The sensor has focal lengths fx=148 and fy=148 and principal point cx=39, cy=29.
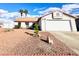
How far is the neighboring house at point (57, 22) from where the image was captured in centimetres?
1147

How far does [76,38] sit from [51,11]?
121 inches

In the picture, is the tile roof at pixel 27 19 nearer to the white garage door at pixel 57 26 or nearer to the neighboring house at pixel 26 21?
the neighboring house at pixel 26 21

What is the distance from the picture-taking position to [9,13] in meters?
10.9

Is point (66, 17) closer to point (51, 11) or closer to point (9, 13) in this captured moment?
point (51, 11)

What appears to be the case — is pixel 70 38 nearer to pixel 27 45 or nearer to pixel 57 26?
pixel 57 26

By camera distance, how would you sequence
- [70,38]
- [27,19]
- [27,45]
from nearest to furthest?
[27,45]
[70,38]
[27,19]

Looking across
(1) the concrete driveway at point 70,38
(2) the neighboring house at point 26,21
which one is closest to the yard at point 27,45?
(1) the concrete driveway at point 70,38

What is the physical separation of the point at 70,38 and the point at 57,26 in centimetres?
160

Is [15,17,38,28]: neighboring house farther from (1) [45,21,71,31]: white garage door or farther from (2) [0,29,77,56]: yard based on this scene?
(1) [45,21,71,31]: white garage door

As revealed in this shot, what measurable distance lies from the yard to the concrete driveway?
361mm

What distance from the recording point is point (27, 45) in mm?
9641

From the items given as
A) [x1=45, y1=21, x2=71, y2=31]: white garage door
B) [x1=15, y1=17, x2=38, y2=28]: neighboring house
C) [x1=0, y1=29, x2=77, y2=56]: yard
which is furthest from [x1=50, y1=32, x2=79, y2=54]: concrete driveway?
[x1=15, y1=17, x2=38, y2=28]: neighboring house

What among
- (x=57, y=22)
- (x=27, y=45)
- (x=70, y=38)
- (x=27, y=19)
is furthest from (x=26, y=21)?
(x=70, y=38)

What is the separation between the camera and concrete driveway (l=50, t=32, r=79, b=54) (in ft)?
32.5
